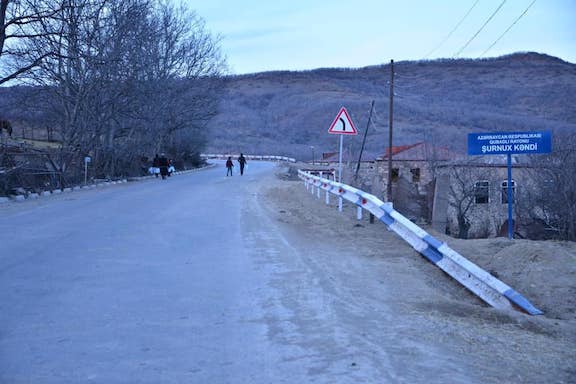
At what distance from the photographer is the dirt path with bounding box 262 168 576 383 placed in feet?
16.6

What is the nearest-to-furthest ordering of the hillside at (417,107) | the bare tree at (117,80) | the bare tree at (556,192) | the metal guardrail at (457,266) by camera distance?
the metal guardrail at (457,266) → the bare tree at (556,192) → the bare tree at (117,80) → the hillside at (417,107)

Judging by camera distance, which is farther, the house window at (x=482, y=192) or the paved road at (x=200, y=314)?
the house window at (x=482, y=192)

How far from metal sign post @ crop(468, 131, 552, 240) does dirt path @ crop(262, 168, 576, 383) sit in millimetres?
1679

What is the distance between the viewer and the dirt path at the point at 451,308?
5.06 meters

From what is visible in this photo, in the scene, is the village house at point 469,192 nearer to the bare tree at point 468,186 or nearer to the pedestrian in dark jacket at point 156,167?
the bare tree at point 468,186

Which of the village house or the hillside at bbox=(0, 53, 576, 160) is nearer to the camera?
the village house

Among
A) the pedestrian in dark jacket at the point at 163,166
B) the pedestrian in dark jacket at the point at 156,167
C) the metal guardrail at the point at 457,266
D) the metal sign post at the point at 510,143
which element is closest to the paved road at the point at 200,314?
the metal guardrail at the point at 457,266

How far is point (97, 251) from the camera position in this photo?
414 inches

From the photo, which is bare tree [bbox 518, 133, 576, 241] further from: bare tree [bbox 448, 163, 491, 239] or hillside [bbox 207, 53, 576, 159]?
hillside [bbox 207, 53, 576, 159]

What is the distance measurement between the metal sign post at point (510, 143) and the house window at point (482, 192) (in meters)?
26.8

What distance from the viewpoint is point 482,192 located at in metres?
39.3

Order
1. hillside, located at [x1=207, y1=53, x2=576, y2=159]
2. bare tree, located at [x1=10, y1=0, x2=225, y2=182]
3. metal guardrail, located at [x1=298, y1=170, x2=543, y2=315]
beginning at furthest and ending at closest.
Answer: hillside, located at [x1=207, y1=53, x2=576, y2=159], bare tree, located at [x1=10, y1=0, x2=225, y2=182], metal guardrail, located at [x1=298, y1=170, x2=543, y2=315]

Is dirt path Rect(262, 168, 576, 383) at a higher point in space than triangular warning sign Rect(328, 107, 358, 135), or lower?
lower

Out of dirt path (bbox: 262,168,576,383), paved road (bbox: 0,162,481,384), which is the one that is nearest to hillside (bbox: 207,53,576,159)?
dirt path (bbox: 262,168,576,383)
